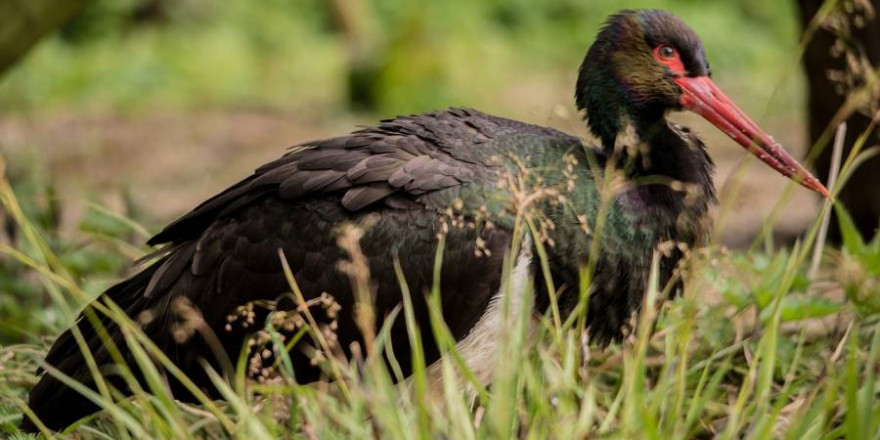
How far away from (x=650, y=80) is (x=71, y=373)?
63.7 inches

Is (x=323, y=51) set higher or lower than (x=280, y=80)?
higher

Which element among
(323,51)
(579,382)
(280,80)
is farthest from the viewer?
(323,51)

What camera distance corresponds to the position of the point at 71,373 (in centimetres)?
307

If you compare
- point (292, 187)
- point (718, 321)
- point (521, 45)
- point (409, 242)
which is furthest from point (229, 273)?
point (521, 45)

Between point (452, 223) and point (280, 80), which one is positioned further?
point (280, 80)

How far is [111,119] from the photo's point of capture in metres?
9.91

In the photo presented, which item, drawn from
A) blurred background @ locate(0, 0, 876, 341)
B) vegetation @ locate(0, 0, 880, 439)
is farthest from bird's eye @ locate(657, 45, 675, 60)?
blurred background @ locate(0, 0, 876, 341)

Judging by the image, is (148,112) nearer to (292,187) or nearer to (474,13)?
(474,13)

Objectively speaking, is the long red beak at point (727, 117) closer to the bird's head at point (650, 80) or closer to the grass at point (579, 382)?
the bird's head at point (650, 80)

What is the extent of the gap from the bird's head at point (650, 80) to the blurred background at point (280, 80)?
6.86 ft

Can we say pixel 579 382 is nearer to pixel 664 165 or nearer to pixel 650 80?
pixel 664 165

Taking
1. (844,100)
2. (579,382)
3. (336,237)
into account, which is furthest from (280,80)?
(579,382)

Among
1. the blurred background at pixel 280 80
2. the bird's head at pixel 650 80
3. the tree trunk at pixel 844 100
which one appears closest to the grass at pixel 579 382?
the bird's head at pixel 650 80

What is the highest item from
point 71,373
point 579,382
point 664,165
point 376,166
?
point 376,166
